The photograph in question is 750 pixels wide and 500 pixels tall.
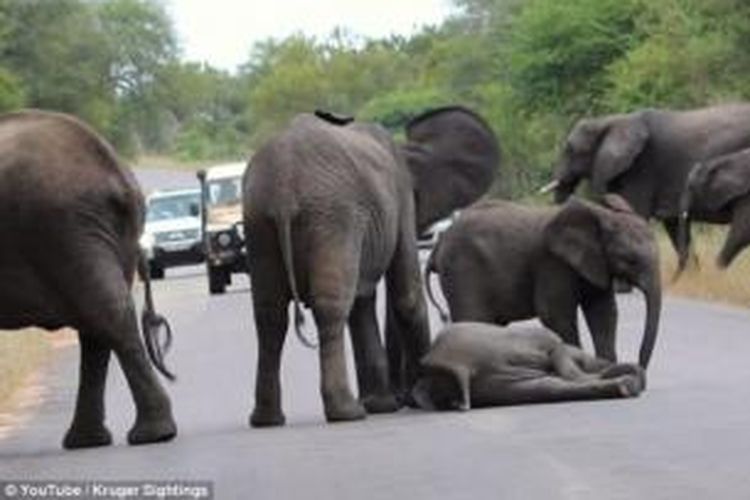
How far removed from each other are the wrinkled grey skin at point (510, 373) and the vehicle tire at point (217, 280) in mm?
25380

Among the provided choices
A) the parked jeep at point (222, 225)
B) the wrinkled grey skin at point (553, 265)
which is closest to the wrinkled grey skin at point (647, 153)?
the parked jeep at point (222, 225)

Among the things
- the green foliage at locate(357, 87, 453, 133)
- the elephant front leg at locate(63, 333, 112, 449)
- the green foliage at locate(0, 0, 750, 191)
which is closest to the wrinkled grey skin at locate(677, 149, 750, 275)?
the green foliage at locate(0, 0, 750, 191)

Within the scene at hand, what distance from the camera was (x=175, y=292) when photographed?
1748 inches

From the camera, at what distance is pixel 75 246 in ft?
51.5

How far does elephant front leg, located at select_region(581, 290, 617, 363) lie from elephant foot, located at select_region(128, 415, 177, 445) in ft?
12.6

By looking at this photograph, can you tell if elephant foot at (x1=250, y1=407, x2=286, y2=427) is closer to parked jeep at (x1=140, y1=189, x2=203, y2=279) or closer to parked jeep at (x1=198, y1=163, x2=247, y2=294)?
parked jeep at (x1=198, y1=163, x2=247, y2=294)

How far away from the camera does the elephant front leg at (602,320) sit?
60.1 ft

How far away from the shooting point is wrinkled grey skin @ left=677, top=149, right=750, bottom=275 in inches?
1108

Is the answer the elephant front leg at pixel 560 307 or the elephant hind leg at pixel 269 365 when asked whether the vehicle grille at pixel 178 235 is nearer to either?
the elephant front leg at pixel 560 307

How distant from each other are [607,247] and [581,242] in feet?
0.69

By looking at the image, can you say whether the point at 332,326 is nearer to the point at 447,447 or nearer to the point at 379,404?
the point at 379,404

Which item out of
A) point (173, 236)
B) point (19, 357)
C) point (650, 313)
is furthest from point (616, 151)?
point (173, 236)

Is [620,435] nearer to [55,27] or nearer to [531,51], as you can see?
[531,51]

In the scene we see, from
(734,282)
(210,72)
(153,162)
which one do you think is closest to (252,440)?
(734,282)
